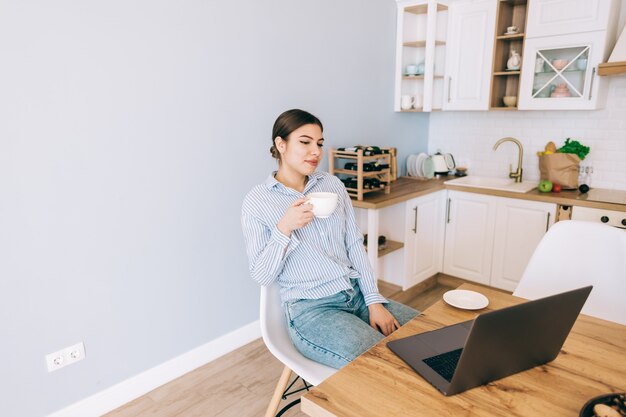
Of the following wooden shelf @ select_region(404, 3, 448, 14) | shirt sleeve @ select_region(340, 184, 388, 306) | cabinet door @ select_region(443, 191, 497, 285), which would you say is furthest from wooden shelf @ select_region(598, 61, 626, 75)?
→ shirt sleeve @ select_region(340, 184, 388, 306)

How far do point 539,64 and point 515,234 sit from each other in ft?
3.77

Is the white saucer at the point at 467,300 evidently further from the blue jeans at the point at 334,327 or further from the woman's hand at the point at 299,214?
the woman's hand at the point at 299,214

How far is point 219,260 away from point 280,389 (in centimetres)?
95

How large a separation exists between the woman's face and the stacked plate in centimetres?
199

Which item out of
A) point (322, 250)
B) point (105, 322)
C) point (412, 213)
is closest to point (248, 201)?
point (322, 250)

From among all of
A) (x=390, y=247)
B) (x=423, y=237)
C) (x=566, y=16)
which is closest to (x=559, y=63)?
(x=566, y=16)

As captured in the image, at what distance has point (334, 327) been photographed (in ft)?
4.73

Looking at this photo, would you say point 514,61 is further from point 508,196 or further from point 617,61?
point 508,196

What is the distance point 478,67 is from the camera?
317 cm

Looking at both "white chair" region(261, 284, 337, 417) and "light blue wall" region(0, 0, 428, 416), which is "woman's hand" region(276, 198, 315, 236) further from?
"light blue wall" region(0, 0, 428, 416)

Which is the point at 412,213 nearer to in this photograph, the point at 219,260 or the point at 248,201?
the point at 219,260

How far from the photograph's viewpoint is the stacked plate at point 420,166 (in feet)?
11.5

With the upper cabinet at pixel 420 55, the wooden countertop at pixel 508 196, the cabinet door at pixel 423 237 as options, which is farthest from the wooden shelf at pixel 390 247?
the upper cabinet at pixel 420 55

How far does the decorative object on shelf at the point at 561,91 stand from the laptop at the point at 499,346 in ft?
7.95
